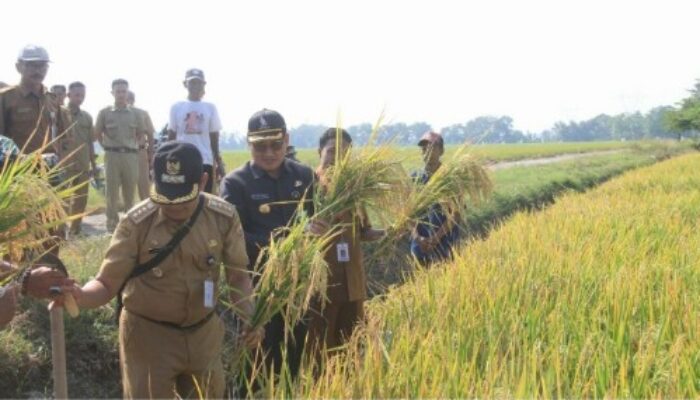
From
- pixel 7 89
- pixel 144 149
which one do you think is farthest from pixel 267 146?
pixel 144 149

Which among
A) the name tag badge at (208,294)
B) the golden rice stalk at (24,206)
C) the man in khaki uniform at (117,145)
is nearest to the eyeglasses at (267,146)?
the name tag badge at (208,294)

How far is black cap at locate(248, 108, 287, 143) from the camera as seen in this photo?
11.8 feet

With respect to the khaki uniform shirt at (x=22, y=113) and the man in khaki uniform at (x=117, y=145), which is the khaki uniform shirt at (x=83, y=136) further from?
the khaki uniform shirt at (x=22, y=113)

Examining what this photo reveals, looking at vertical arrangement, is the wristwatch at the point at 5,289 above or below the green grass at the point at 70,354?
above

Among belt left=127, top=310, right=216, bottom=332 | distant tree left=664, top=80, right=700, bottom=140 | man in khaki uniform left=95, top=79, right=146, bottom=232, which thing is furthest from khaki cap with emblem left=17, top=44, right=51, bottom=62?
distant tree left=664, top=80, right=700, bottom=140

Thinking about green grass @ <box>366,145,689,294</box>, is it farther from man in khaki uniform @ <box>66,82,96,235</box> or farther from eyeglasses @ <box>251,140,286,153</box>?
man in khaki uniform @ <box>66,82,96,235</box>

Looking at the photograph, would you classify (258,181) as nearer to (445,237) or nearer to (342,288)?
(342,288)

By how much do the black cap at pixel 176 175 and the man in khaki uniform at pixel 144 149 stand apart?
18.3 feet

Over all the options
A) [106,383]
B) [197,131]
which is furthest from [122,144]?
[106,383]

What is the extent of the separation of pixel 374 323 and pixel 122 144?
5661 millimetres

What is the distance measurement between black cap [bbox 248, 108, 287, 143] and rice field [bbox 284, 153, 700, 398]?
1.01 metres

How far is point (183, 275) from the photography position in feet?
9.71

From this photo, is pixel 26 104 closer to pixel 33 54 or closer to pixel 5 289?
pixel 33 54

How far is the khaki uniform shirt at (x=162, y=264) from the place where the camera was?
2.91 metres
